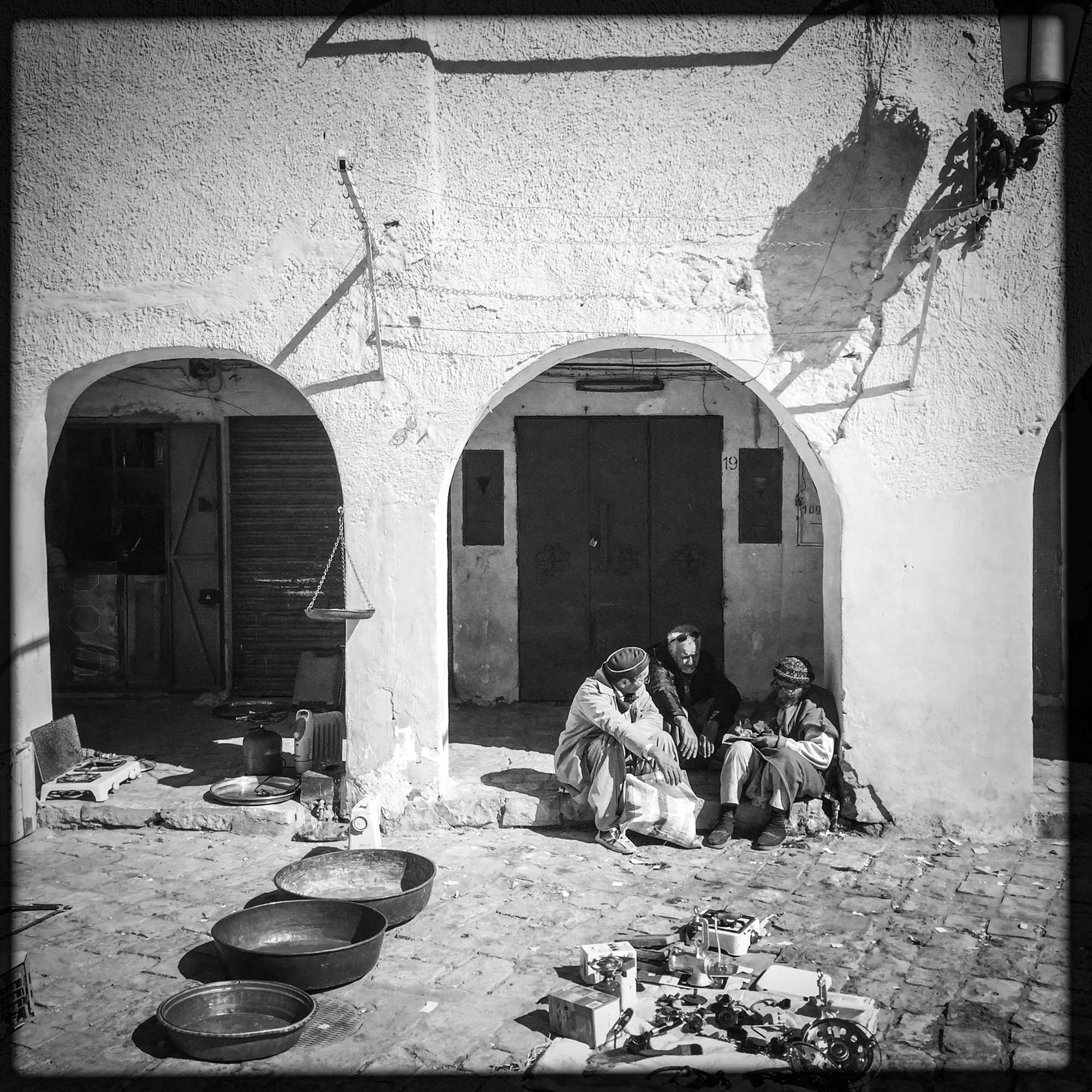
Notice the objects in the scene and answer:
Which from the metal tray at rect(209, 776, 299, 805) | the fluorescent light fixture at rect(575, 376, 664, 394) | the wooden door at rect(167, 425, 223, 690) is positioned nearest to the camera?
the metal tray at rect(209, 776, 299, 805)

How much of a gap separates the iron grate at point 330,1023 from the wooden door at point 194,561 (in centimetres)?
614

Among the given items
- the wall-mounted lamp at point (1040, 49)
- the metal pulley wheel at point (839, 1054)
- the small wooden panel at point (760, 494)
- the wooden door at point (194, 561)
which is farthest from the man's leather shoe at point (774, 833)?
the wooden door at point (194, 561)

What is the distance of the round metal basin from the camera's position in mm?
5008

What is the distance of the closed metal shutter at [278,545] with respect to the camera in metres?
10.5

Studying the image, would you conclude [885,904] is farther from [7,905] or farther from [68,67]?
[68,67]

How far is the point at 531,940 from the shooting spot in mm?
5734

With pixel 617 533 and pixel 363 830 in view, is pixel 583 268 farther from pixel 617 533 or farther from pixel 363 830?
pixel 363 830

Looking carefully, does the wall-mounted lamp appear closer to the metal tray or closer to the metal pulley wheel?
the metal pulley wheel

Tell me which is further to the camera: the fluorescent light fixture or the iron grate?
the fluorescent light fixture

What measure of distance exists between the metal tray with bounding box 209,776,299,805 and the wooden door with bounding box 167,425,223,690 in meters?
2.97

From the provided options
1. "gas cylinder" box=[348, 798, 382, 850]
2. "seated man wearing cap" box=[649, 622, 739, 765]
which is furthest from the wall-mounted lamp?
"gas cylinder" box=[348, 798, 382, 850]

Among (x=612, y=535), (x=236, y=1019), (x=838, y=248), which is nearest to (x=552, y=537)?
(x=612, y=535)

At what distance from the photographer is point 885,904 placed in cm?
616

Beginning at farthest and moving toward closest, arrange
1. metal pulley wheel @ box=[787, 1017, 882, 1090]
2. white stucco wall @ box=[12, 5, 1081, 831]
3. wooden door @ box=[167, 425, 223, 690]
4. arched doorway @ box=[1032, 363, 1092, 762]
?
wooden door @ box=[167, 425, 223, 690]
arched doorway @ box=[1032, 363, 1092, 762]
white stucco wall @ box=[12, 5, 1081, 831]
metal pulley wheel @ box=[787, 1017, 882, 1090]
